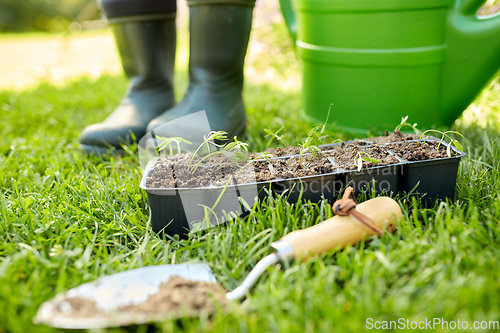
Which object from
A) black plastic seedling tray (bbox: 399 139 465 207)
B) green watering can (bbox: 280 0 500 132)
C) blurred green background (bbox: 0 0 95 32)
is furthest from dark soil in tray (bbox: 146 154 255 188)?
blurred green background (bbox: 0 0 95 32)

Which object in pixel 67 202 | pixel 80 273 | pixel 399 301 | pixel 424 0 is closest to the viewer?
pixel 399 301

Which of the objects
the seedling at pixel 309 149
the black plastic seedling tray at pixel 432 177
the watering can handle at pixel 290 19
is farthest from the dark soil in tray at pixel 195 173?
the watering can handle at pixel 290 19

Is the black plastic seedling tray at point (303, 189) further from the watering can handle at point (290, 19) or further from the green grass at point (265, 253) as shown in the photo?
the watering can handle at point (290, 19)

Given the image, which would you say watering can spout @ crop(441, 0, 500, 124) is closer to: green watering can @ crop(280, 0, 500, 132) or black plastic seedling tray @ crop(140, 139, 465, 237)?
green watering can @ crop(280, 0, 500, 132)

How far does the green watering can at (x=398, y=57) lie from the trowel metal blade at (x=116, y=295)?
106cm

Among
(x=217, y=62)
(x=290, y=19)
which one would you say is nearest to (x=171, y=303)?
(x=217, y=62)

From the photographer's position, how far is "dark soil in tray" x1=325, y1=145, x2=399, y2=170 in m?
Result: 1.04

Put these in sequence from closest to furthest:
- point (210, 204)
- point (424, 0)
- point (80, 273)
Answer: point (80, 273) → point (210, 204) → point (424, 0)

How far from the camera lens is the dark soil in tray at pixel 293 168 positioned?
1.01 metres

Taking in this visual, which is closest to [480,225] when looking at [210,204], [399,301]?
[399,301]

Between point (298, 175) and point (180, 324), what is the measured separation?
452mm

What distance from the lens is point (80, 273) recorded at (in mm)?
851

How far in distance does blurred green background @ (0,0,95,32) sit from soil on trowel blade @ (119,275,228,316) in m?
12.9

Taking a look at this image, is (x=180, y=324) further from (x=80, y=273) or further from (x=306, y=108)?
(x=306, y=108)
